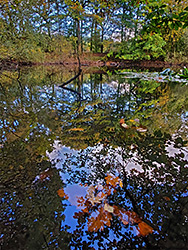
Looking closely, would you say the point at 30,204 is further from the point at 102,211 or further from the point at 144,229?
the point at 144,229

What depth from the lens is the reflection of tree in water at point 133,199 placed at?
80 cm

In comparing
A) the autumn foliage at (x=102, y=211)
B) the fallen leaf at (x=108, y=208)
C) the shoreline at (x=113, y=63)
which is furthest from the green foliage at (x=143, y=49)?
the fallen leaf at (x=108, y=208)

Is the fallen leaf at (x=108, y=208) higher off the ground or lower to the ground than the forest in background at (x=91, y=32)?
lower

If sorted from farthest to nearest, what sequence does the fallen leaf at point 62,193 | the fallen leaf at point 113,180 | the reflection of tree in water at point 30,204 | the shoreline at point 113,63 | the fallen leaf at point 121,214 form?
the shoreline at point 113,63 → the fallen leaf at point 113,180 → the fallen leaf at point 62,193 → the fallen leaf at point 121,214 → the reflection of tree in water at point 30,204

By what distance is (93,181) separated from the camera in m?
1.19

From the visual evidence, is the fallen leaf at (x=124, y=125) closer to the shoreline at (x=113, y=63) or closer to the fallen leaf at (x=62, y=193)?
the fallen leaf at (x=62, y=193)

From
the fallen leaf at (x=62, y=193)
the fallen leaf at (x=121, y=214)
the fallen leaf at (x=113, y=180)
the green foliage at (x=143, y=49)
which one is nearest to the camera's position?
the fallen leaf at (x=121, y=214)

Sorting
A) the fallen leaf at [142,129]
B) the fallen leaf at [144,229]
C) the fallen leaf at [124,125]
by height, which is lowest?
the fallen leaf at [144,229]

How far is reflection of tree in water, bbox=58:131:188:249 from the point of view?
2.61ft

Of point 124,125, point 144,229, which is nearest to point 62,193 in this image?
point 144,229

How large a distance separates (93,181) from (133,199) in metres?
0.32

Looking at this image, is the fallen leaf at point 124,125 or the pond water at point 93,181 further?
the fallen leaf at point 124,125

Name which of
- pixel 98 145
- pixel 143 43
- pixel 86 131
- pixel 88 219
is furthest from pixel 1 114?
pixel 143 43

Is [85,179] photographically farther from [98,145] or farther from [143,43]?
[143,43]
